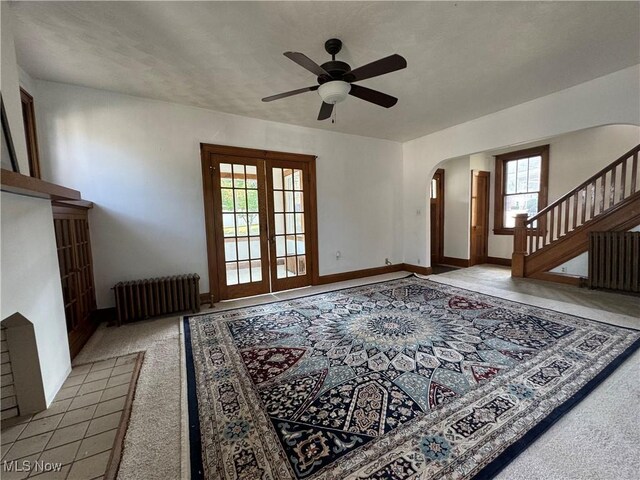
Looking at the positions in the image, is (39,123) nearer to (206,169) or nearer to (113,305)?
(206,169)

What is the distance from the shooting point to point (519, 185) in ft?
20.5

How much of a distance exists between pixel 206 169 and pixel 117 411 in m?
3.08

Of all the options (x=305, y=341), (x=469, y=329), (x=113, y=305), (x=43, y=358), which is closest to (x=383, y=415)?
(x=305, y=341)

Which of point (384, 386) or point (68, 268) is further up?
point (68, 268)

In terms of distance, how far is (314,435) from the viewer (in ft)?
5.08

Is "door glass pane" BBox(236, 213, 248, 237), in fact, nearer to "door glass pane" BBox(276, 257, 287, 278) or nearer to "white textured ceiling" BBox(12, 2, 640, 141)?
"door glass pane" BBox(276, 257, 287, 278)

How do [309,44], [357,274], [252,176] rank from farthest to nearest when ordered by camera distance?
1. [357,274]
2. [252,176]
3. [309,44]

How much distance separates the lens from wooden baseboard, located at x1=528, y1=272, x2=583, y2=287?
14.3 ft

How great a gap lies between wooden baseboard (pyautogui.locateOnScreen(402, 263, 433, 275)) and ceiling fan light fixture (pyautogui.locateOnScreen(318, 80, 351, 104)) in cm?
414

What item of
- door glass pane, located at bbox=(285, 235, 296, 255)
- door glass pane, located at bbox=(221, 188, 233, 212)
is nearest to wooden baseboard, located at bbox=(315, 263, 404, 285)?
door glass pane, located at bbox=(285, 235, 296, 255)

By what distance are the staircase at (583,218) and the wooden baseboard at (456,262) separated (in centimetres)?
125

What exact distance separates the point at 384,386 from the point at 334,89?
253 cm

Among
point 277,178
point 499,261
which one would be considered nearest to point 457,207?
point 499,261

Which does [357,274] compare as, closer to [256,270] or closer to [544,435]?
[256,270]
